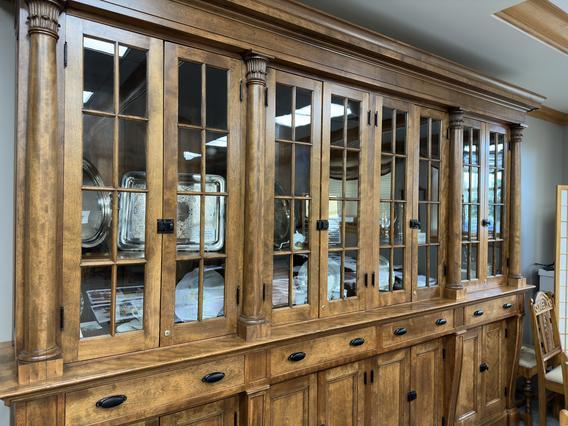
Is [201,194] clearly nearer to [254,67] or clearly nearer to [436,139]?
[254,67]

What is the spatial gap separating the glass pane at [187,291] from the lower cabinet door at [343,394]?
0.74 m

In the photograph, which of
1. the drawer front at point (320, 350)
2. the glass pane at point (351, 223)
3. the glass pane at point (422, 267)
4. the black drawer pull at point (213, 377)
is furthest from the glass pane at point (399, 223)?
the black drawer pull at point (213, 377)

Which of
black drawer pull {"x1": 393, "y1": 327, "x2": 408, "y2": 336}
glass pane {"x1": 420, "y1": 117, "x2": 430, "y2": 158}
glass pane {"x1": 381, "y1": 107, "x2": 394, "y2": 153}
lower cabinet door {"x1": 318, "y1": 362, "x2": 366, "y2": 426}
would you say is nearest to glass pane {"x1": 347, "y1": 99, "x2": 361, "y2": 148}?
glass pane {"x1": 381, "y1": 107, "x2": 394, "y2": 153}

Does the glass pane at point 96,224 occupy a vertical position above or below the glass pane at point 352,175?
below

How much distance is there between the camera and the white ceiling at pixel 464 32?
1.95 m

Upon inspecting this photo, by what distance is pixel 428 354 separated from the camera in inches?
94.6

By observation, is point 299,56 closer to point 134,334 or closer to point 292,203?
point 292,203

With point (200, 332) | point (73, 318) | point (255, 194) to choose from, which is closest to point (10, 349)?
point (73, 318)

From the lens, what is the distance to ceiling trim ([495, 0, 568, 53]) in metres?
2.04

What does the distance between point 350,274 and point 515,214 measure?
1.68m

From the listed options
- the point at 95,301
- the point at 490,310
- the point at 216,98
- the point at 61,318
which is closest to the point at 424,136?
the point at 490,310

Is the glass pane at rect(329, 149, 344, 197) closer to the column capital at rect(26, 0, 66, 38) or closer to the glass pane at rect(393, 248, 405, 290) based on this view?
the glass pane at rect(393, 248, 405, 290)

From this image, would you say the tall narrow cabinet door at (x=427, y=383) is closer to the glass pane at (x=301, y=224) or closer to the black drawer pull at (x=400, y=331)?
the black drawer pull at (x=400, y=331)

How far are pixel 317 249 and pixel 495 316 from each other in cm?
165
